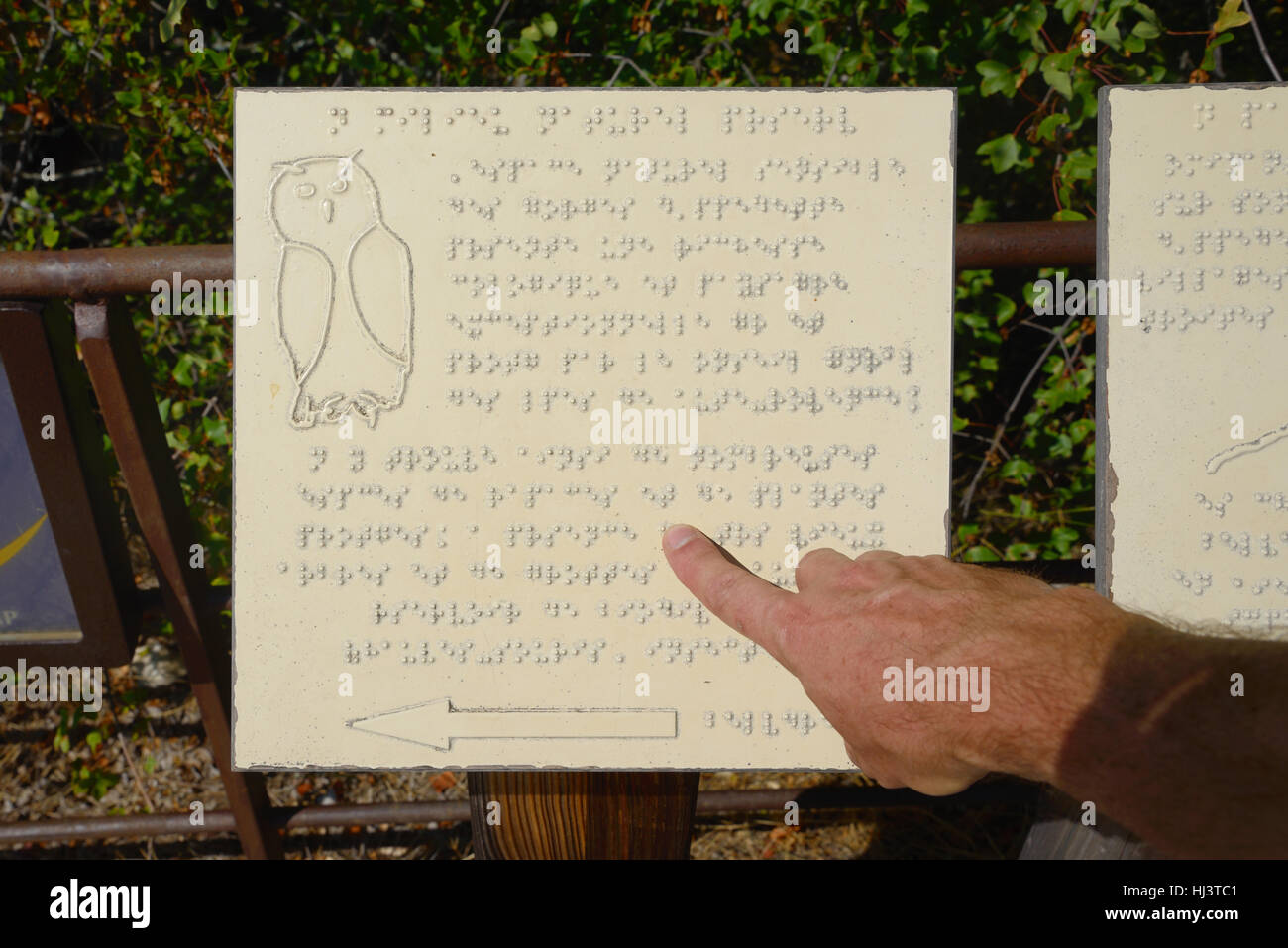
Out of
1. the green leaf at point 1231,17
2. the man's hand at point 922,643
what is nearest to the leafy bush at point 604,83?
the green leaf at point 1231,17

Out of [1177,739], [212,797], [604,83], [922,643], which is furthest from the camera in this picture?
[212,797]

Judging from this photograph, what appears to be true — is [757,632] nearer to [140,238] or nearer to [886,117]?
[886,117]

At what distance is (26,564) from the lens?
57.7 inches

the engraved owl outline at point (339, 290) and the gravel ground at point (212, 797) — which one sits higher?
the engraved owl outline at point (339, 290)

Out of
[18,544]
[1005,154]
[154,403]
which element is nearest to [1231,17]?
[1005,154]

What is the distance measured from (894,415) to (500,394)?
62cm

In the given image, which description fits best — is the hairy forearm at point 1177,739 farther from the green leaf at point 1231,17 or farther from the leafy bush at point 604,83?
the green leaf at point 1231,17

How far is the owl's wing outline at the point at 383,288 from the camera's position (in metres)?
1.28

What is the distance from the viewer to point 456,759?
51.8 inches

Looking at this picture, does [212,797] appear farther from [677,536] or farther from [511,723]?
[677,536]

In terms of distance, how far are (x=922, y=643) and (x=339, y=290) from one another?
1010mm

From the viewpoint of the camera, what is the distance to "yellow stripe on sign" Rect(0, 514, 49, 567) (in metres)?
1.45

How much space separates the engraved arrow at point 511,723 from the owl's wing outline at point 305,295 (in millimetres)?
582

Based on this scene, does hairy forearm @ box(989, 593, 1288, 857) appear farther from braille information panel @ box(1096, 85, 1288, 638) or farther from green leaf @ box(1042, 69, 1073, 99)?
green leaf @ box(1042, 69, 1073, 99)
